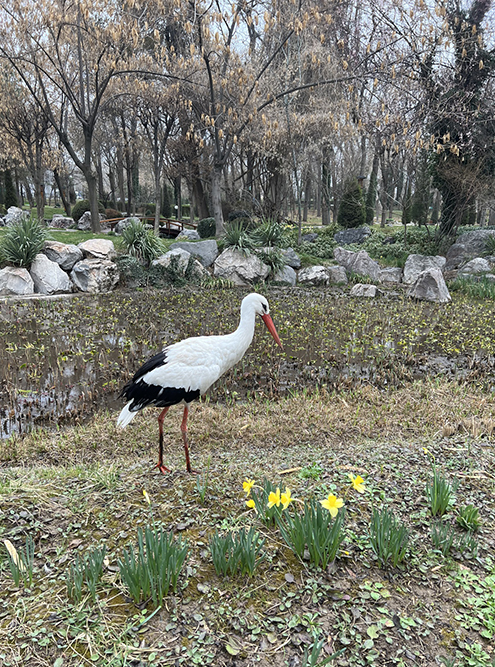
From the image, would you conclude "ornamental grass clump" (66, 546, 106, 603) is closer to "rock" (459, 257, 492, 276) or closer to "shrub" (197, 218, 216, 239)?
"rock" (459, 257, 492, 276)

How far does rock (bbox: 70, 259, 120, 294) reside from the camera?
37.2 feet

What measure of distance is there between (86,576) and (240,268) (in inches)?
447

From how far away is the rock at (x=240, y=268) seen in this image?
1283 cm

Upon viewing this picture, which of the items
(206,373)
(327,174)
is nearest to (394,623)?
(206,373)

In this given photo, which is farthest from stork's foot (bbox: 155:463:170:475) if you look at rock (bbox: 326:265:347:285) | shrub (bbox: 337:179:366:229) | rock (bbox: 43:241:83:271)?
shrub (bbox: 337:179:366:229)

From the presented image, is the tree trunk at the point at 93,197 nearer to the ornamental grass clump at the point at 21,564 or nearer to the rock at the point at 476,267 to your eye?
the rock at the point at 476,267

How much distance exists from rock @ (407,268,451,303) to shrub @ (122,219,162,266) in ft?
24.5

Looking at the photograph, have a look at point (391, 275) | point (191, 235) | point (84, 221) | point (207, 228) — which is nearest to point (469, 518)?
point (391, 275)

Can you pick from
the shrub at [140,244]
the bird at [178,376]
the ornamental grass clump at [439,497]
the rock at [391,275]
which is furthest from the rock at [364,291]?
the ornamental grass clump at [439,497]

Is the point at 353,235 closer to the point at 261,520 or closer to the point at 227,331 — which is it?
the point at 227,331

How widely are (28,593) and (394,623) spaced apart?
1.63m

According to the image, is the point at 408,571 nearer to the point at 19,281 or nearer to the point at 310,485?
the point at 310,485

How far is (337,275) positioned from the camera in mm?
13484

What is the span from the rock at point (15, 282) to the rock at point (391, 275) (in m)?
10.3
